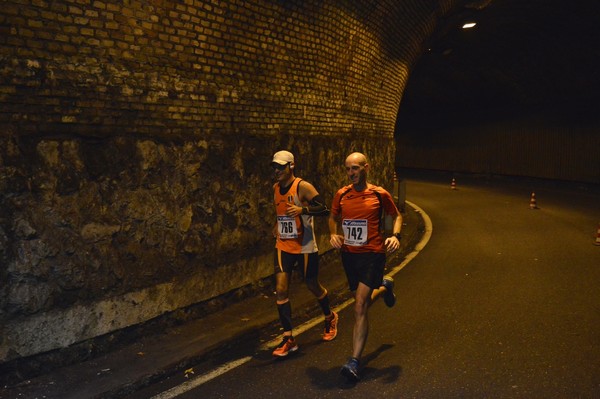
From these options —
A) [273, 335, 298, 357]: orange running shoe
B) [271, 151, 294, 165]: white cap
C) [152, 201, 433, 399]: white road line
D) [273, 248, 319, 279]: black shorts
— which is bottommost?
[152, 201, 433, 399]: white road line

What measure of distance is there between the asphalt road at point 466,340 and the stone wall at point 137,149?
1.32 meters

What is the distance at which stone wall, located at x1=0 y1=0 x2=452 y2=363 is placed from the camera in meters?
4.94

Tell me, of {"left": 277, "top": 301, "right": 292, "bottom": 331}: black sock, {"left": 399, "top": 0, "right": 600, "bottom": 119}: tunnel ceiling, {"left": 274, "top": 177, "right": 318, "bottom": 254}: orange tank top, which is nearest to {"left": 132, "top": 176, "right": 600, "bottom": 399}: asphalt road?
{"left": 277, "top": 301, "right": 292, "bottom": 331}: black sock

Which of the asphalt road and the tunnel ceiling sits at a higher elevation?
the tunnel ceiling

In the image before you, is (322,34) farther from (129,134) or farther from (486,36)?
(486,36)

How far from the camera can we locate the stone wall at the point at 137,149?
16.2 feet

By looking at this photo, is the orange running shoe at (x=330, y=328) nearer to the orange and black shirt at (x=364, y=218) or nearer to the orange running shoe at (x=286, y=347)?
the orange running shoe at (x=286, y=347)

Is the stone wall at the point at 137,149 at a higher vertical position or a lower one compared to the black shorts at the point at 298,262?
higher

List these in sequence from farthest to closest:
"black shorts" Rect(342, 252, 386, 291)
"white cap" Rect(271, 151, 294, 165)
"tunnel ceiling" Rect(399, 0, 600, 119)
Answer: "tunnel ceiling" Rect(399, 0, 600, 119)
"white cap" Rect(271, 151, 294, 165)
"black shorts" Rect(342, 252, 386, 291)

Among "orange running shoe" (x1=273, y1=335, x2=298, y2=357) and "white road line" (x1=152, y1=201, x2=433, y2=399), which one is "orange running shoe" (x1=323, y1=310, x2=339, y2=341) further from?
"orange running shoe" (x1=273, y1=335, x2=298, y2=357)

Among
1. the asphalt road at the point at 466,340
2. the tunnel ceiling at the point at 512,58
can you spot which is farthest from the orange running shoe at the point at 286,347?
the tunnel ceiling at the point at 512,58

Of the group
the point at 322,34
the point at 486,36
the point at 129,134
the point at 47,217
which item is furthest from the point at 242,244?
the point at 486,36

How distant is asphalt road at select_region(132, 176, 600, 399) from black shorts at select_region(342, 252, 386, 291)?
2.76 feet

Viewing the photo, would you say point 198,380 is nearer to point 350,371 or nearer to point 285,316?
point 285,316
